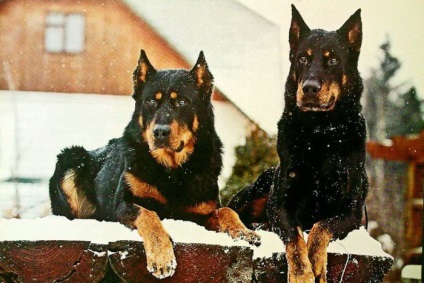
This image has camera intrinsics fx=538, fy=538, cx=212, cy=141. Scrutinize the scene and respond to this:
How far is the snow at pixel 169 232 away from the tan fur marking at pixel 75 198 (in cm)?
16

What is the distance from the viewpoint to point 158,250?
2328 mm

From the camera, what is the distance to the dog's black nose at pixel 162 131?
99.3 inches

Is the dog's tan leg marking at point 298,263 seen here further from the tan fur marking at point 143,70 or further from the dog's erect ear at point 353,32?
the tan fur marking at point 143,70

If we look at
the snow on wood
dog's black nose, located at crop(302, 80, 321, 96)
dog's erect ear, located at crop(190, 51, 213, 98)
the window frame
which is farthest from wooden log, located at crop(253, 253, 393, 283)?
the window frame

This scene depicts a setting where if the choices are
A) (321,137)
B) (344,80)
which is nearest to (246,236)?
(321,137)

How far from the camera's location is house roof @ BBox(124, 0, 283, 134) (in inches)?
115

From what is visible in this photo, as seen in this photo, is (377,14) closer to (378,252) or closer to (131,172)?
(378,252)

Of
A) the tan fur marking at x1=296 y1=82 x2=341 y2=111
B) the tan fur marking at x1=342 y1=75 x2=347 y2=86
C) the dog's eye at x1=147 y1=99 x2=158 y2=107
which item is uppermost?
the tan fur marking at x1=342 y1=75 x2=347 y2=86

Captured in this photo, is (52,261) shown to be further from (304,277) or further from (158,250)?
(304,277)

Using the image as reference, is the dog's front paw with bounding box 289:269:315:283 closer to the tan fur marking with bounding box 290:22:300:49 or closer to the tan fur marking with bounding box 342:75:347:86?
the tan fur marking with bounding box 342:75:347:86

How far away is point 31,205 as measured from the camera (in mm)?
2961

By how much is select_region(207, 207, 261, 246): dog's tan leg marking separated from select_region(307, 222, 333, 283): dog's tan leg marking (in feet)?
0.81

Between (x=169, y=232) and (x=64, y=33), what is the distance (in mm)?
1287

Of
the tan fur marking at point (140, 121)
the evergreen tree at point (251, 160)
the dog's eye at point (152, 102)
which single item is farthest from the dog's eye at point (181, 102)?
the evergreen tree at point (251, 160)
